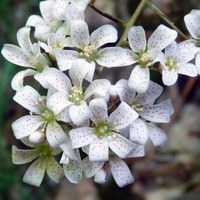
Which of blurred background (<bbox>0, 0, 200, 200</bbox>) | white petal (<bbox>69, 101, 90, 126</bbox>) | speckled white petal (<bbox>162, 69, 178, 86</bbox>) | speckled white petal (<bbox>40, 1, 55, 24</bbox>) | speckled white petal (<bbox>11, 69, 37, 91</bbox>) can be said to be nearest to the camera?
white petal (<bbox>69, 101, 90, 126</bbox>)

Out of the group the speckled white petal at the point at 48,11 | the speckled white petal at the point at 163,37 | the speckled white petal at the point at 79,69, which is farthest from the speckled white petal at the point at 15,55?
the speckled white petal at the point at 163,37

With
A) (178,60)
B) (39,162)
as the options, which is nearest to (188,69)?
(178,60)

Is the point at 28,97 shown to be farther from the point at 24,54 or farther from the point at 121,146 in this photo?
the point at 121,146

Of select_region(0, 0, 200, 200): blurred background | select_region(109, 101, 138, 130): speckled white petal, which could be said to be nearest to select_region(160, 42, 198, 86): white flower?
select_region(109, 101, 138, 130): speckled white petal

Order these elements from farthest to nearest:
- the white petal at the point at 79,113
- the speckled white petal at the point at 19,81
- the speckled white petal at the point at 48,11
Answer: the speckled white petal at the point at 48,11
the speckled white petal at the point at 19,81
the white petal at the point at 79,113

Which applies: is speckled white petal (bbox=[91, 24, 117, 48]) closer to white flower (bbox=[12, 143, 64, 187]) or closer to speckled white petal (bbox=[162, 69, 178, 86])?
speckled white petal (bbox=[162, 69, 178, 86])

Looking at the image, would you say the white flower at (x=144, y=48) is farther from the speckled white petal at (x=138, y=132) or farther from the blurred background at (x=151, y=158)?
the blurred background at (x=151, y=158)
